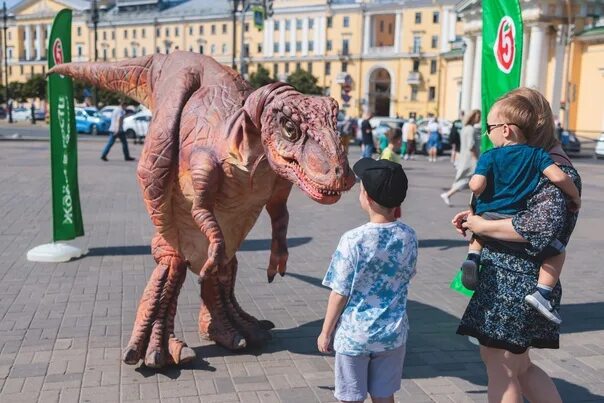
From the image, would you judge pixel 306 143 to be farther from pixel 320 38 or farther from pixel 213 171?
pixel 320 38

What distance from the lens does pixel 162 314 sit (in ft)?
14.0

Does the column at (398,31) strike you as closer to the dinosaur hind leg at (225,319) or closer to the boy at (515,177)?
the dinosaur hind leg at (225,319)

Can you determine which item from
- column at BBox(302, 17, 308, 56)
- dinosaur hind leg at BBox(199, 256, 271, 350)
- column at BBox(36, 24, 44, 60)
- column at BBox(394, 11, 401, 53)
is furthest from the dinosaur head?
column at BBox(36, 24, 44, 60)

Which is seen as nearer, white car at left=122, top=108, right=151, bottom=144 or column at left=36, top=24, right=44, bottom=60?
white car at left=122, top=108, right=151, bottom=144

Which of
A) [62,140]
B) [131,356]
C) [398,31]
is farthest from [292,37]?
[131,356]

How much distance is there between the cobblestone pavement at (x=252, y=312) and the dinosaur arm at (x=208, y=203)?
85 centimetres

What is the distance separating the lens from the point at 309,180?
3.12m

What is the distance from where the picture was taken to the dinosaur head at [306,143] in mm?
3061

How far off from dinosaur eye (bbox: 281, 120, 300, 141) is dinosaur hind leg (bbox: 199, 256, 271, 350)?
1.65 metres

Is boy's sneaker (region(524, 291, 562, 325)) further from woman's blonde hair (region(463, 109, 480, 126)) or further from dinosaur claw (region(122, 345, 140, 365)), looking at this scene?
woman's blonde hair (region(463, 109, 480, 126))

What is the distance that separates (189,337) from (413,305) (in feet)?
6.85

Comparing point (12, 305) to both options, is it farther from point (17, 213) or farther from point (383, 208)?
point (17, 213)

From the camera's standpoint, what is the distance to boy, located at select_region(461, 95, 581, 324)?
9.51ft

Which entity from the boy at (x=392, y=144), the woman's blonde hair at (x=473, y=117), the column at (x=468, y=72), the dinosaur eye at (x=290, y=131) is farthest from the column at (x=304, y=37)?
the dinosaur eye at (x=290, y=131)
